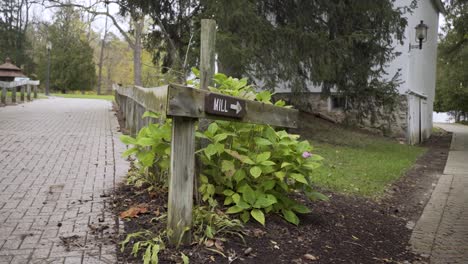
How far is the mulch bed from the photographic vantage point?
3404 mm

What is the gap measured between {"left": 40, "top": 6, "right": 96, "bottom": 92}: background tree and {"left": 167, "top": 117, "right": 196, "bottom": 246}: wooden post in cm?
4277

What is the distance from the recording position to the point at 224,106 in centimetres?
343

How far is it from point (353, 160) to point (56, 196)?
7.05m

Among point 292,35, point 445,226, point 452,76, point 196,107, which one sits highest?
point 452,76

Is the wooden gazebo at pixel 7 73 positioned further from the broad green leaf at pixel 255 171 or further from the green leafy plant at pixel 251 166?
the broad green leaf at pixel 255 171

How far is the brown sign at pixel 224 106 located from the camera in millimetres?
3229

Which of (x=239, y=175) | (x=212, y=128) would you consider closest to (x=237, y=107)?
(x=212, y=128)

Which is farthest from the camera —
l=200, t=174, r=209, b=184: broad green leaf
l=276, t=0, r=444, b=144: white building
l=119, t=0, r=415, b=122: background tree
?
l=276, t=0, r=444, b=144: white building

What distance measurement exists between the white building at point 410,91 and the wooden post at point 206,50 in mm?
10892

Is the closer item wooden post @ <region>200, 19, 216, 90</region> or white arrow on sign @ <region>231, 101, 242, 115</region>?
white arrow on sign @ <region>231, 101, 242, 115</region>

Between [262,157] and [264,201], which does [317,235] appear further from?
[262,157]

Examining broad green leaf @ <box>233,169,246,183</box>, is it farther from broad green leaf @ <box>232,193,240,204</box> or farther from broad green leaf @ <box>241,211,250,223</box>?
broad green leaf @ <box>241,211,250,223</box>

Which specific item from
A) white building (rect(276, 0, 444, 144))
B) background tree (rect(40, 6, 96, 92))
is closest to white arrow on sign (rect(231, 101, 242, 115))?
white building (rect(276, 0, 444, 144))

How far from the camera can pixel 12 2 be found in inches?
2010
